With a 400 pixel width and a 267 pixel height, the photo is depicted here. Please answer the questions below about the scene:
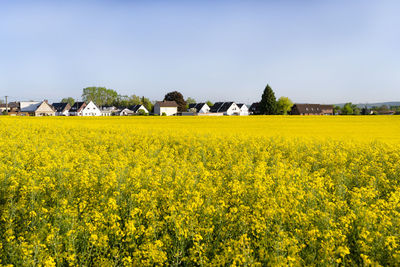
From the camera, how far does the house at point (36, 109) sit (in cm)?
10981

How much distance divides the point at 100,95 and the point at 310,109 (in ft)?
351

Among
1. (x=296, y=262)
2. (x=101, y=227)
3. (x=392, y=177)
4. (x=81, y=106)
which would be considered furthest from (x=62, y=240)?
(x=81, y=106)

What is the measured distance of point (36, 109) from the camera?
11062 cm

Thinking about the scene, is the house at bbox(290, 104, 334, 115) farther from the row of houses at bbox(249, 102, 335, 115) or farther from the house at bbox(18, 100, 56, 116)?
the house at bbox(18, 100, 56, 116)

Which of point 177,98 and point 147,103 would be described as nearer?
point 177,98

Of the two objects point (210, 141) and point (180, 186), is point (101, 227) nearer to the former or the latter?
point (180, 186)

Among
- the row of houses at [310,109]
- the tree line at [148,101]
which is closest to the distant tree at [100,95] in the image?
the tree line at [148,101]

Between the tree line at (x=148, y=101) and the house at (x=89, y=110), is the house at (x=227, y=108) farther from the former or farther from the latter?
the house at (x=89, y=110)

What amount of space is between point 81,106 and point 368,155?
118 meters

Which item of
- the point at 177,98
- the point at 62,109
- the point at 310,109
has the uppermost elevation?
the point at 177,98

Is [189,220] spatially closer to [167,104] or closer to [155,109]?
[167,104]

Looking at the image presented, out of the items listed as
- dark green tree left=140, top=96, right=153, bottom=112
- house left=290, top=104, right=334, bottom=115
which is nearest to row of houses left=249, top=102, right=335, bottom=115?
house left=290, top=104, right=334, bottom=115

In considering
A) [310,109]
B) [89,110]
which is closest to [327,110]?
[310,109]

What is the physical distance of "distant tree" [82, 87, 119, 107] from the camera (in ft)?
469
